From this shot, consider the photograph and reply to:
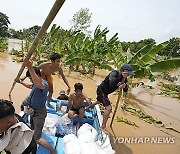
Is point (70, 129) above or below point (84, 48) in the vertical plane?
below

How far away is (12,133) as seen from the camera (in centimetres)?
A: 180

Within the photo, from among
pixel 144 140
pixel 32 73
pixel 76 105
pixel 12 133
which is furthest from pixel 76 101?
pixel 12 133

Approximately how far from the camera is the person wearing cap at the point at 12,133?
5.78 feet

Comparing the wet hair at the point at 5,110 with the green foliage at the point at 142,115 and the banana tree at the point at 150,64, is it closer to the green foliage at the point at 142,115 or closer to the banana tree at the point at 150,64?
the banana tree at the point at 150,64

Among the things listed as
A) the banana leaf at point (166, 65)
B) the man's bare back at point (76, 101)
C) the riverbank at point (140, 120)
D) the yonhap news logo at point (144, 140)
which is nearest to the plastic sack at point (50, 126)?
the man's bare back at point (76, 101)

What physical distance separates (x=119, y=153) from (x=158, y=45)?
4.05 meters

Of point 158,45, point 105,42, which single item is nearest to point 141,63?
point 158,45

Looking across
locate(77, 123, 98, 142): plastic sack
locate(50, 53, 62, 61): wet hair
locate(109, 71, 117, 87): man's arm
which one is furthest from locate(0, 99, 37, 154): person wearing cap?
locate(109, 71, 117, 87): man's arm

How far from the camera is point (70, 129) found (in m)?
4.67

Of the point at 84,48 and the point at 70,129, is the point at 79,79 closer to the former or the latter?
the point at 84,48

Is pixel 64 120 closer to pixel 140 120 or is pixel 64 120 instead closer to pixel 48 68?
pixel 48 68

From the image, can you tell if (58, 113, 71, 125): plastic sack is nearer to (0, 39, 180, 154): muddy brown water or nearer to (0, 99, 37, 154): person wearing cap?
(0, 39, 180, 154): muddy brown water

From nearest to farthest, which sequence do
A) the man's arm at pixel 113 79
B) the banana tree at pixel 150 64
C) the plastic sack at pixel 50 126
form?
1. the plastic sack at pixel 50 126
2. the man's arm at pixel 113 79
3. the banana tree at pixel 150 64

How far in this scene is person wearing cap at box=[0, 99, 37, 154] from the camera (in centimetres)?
176
